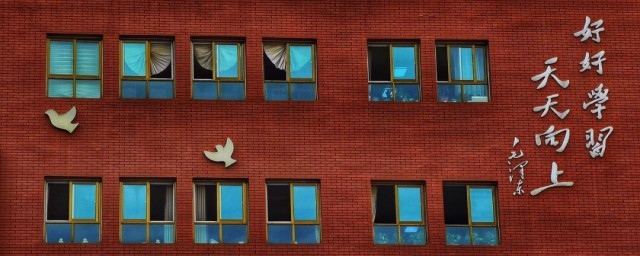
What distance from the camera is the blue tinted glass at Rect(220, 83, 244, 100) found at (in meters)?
34.8

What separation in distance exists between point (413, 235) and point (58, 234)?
781 centimetres

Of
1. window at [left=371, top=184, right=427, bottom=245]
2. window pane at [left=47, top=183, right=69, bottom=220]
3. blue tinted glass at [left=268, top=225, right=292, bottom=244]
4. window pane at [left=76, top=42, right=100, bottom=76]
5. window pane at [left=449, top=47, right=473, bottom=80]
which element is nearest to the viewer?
window pane at [left=47, top=183, right=69, bottom=220]

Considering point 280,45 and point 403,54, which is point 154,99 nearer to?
point 280,45

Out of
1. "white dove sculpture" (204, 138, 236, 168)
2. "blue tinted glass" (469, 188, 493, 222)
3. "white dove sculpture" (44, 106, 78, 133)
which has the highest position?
"white dove sculpture" (44, 106, 78, 133)

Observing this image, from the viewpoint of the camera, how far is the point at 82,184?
111ft

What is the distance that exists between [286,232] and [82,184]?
181 inches

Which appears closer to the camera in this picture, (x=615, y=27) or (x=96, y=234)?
(x=96, y=234)

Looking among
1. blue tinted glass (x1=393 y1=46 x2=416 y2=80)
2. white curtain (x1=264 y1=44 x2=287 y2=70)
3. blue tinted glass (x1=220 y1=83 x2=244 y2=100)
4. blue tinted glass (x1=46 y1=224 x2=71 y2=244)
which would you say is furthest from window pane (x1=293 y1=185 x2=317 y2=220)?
blue tinted glass (x1=46 y1=224 x2=71 y2=244)

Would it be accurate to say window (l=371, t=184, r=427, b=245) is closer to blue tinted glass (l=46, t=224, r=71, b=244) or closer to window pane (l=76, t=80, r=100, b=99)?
window pane (l=76, t=80, r=100, b=99)

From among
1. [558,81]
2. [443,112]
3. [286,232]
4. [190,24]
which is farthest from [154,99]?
[558,81]

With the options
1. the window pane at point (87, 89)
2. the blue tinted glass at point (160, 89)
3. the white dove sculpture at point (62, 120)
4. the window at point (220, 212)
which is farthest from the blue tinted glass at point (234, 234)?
the window pane at point (87, 89)

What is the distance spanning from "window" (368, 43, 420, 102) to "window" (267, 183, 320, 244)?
275 centimetres

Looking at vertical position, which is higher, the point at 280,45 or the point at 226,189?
the point at 280,45

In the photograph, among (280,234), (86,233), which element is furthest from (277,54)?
(86,233)
